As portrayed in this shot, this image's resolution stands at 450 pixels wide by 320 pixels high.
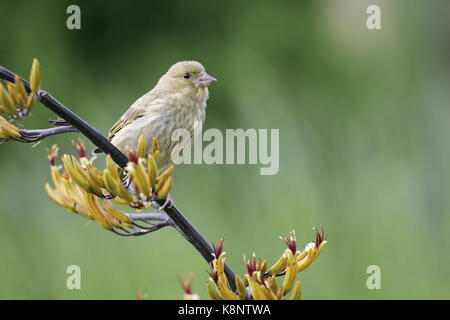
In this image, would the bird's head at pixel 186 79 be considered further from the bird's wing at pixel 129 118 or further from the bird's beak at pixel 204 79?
the bird's wing at pixel 129 118

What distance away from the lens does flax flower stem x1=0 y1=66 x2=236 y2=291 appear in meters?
0.93

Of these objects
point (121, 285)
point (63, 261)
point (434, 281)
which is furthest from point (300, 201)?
point (63, 261)

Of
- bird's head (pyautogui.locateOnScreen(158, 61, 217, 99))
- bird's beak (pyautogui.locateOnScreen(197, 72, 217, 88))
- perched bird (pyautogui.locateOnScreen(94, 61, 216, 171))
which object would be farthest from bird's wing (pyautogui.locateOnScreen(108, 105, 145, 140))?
bird's beak (pyautogui.locateOnScreen(197, 72, 217, 88))

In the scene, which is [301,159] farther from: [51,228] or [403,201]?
[51,228]

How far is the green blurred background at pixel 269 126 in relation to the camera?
2480 millimetres

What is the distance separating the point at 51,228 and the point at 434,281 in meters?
1.75

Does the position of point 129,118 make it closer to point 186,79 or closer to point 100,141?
point 186,79

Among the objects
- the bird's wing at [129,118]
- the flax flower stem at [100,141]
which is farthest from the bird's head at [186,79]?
the flax flower stem at [100,141]

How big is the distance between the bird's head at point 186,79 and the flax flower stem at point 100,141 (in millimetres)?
615

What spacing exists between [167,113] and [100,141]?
80 centimetres

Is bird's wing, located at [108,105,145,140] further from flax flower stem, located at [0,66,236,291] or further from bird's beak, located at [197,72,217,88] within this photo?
flax flower stem, located at [0,66,236,291]

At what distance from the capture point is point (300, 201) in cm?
255

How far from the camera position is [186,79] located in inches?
69.3

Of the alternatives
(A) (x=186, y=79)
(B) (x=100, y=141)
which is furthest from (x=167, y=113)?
(B) (x=100, y=141)
